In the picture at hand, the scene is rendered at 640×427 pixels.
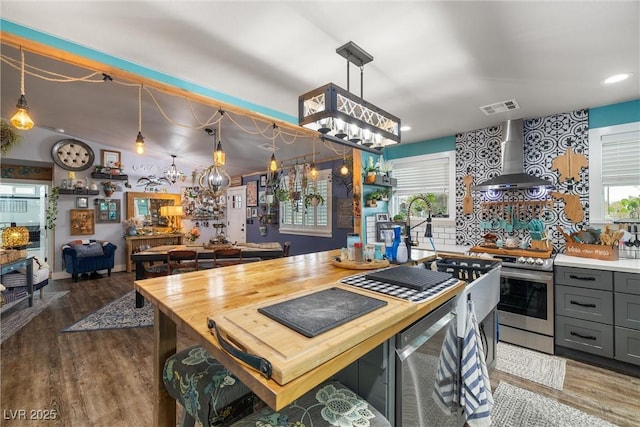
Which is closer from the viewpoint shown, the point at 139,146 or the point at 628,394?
the point at 628,394

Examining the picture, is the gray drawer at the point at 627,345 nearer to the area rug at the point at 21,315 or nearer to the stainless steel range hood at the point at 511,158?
the stainless steel range hood at the point at 511,158

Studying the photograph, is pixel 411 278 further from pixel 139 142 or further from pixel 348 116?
pixel 139 142

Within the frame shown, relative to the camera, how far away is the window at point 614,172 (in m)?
2.60

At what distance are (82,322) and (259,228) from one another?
3.53 m

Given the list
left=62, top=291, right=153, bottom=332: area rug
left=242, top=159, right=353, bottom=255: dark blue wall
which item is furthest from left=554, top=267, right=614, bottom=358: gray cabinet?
left=62, top=291, right=153, bottom=332: area rug

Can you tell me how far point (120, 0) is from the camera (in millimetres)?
1474

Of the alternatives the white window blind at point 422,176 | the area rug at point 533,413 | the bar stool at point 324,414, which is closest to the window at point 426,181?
the white window blind at point 422,176

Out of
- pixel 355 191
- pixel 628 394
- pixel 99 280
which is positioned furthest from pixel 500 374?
pixel 99 280

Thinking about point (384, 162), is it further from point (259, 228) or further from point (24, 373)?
point (24, 373)

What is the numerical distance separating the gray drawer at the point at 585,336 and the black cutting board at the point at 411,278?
73.7 inches

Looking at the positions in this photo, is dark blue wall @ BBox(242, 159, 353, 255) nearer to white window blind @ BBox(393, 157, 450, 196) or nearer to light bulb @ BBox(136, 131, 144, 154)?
white window blind @ BBox(393, 157, 450, 196)

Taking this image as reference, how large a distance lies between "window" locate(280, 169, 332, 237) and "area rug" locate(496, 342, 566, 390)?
9.68ft

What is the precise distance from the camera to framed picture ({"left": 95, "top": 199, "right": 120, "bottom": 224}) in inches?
229

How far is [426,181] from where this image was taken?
155 inches
